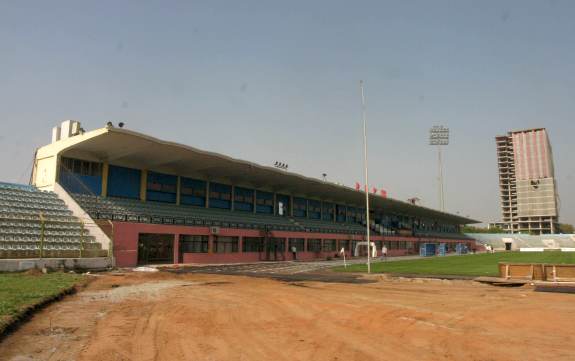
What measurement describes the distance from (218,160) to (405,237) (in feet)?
187

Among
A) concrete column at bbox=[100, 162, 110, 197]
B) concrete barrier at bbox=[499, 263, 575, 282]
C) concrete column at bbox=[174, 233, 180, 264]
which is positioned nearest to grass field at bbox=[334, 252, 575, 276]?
concrete barrier at bbox=[499, 263, 575, 282]

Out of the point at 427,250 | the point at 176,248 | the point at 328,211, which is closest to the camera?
the point at 176,248

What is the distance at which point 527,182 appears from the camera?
178 m

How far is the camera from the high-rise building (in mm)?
171000

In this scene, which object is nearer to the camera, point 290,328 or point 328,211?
point 290,328

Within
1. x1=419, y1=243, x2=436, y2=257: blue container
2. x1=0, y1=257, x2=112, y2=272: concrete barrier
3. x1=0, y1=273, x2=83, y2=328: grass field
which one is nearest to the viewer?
x1=0, y1=273, x2=83, y2=328: grass field

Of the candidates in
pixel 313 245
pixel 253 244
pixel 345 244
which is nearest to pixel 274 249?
pixel 253 244

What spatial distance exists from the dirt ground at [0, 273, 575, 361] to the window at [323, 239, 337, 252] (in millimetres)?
44921

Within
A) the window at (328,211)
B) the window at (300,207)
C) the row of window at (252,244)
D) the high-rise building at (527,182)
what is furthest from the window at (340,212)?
the high-rise building at (527,182)

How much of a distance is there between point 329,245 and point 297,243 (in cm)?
848

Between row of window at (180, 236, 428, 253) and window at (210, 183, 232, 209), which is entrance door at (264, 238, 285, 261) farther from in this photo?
window at (210, 183, 232, 209)

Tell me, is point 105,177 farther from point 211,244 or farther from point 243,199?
point 243,199

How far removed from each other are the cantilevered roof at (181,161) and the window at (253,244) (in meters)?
7.48

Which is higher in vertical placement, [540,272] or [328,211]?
[328,211]
